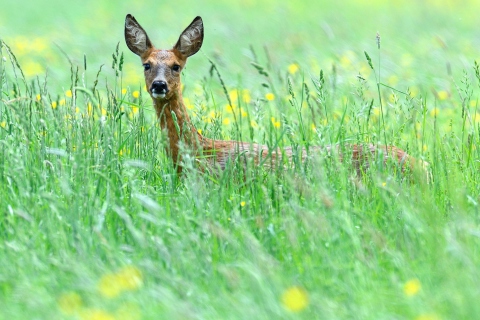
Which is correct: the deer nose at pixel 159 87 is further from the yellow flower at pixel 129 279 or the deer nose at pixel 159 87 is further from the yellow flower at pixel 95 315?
the yellow flower at pixel 95 315

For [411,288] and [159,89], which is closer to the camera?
[411,288]

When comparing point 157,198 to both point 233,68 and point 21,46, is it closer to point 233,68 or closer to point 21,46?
point 233,68

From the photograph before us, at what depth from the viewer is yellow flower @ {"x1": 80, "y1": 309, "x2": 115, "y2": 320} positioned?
3.42 metres

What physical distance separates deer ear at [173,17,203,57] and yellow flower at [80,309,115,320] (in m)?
3.63

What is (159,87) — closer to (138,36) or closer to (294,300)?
(138,36)

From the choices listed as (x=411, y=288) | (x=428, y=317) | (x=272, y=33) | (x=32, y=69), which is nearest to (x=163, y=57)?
(x=411, y=288)

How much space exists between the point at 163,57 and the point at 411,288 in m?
3.57

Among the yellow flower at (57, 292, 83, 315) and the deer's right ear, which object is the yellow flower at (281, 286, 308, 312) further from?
the deer's right ear

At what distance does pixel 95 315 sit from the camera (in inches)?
135

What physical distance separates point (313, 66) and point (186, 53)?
193 inches

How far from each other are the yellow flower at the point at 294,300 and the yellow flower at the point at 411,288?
38 centimetres

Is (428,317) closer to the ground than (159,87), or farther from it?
closer to the ground

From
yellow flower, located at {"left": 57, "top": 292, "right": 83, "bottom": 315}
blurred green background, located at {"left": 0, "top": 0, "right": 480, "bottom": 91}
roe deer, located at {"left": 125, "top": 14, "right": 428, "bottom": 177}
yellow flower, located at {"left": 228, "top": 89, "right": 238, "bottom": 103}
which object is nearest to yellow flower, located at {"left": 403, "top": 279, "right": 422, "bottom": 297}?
yellow flower, located at {"left": 57, "top": 292, "right": 83, "bottom": 315}

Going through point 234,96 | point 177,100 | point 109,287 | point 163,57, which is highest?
point 163,57
